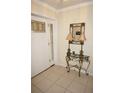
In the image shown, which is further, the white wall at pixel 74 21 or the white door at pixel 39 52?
the white wall at pixel 74 21

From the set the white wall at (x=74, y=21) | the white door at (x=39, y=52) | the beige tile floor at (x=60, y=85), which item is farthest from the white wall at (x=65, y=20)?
the beige tile floor at (x=60, y=85)

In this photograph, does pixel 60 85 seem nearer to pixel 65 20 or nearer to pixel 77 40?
pixel 77 40

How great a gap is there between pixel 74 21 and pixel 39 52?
1833mm

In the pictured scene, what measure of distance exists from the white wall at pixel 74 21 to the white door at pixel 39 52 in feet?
2.31

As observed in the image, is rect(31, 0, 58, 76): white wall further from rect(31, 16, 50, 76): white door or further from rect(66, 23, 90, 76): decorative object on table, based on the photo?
rect(66, 23, 90, 76): decorative object on table

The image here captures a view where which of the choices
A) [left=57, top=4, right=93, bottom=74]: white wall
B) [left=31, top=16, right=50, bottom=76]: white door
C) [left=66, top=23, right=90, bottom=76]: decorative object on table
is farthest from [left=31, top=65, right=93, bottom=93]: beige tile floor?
[left=57, top=4, right=93, bottom=74]: white wall

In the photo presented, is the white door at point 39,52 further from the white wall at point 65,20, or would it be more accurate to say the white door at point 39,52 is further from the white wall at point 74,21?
the white wall at point 74,21

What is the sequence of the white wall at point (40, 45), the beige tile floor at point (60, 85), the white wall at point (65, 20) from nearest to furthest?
the beige tile floor at point (60, 85)
the white wall at point (40, 45)
the white wall at point (65, 20)

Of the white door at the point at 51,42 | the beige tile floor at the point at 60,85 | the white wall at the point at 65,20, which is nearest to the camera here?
the beige tile floor at the point at 60,85

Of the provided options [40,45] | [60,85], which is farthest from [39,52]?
[60,85]

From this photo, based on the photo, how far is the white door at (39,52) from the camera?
290 centimetres
